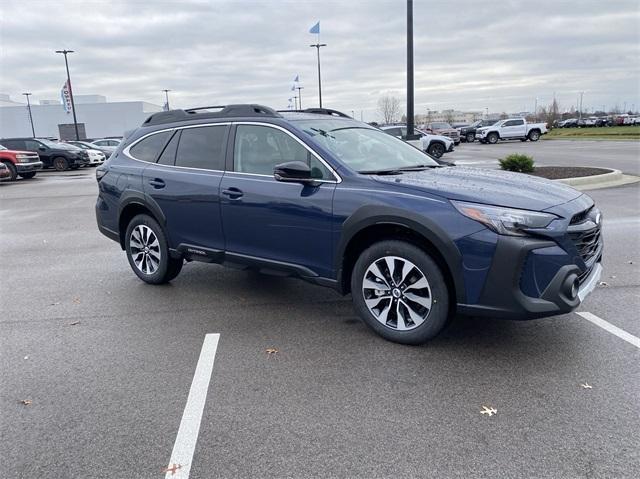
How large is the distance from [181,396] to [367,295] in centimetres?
160

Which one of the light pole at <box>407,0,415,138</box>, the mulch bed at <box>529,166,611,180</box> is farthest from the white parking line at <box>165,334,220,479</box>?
the light pole at <box>407,0,415,138</box>

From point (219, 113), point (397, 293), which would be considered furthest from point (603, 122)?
point (397, 293)

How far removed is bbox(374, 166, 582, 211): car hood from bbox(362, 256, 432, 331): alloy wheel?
1.98 feet

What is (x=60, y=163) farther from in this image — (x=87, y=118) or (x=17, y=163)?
(x=87, y=118)

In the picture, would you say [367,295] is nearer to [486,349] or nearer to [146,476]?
[486,349]

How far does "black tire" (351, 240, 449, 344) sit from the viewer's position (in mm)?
3818

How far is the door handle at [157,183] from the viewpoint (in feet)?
18.0

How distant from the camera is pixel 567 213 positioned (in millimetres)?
3684

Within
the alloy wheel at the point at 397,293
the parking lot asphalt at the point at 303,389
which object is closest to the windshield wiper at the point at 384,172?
the alloy wheel at the point at 397,293

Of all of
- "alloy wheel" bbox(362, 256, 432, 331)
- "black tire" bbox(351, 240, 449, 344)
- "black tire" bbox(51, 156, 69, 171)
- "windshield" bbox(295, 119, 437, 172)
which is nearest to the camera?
"black tire" bbox(351, 240, 449, 344)

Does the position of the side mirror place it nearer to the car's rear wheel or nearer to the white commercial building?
the car's rear wheel

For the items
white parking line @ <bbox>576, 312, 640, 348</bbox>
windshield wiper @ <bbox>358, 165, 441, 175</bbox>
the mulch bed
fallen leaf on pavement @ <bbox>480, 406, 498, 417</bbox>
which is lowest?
fallen leaf on pavement @ <bbox>480, 406, 498, 417</bbox>

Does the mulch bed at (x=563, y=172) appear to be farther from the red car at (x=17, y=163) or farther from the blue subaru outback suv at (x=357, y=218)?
the red car at (x=17, y=163)

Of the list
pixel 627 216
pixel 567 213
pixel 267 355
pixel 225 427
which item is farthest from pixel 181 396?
pixel 627 216
